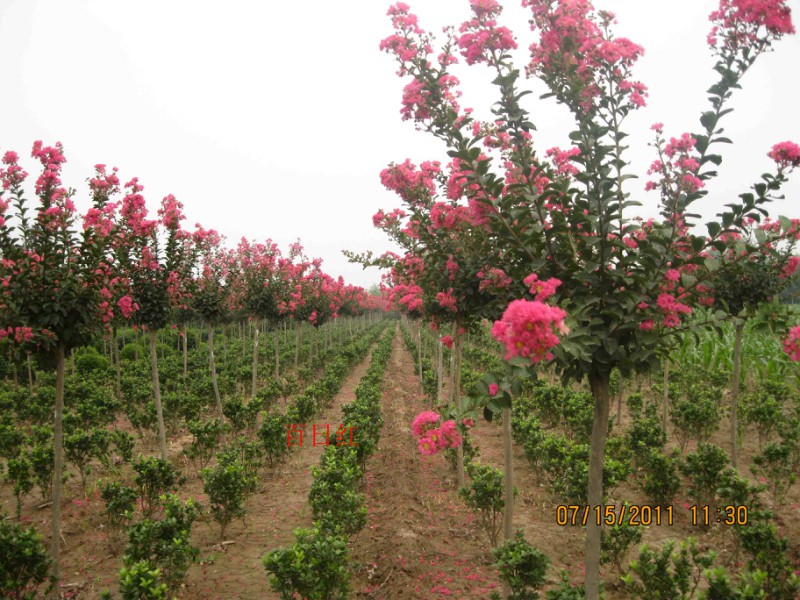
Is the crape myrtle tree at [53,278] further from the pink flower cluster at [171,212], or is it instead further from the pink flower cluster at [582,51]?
the pink flower cluster at [582,51]

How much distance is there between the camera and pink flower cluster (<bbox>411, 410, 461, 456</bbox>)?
7.34ft

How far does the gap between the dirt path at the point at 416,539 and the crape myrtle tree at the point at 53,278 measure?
9.40 feet

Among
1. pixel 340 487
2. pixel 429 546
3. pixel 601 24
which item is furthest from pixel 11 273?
pixel 601 24

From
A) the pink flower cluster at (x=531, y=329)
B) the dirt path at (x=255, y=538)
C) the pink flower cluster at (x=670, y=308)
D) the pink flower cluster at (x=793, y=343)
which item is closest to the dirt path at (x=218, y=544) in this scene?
the dirt path at (x=255, y=538)

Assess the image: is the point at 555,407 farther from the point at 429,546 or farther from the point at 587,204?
the point at 587,204

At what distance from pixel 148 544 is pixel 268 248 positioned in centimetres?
988

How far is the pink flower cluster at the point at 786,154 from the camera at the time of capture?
2.44m

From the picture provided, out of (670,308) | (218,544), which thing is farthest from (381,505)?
(670,308)

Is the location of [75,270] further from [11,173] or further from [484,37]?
[484,37]

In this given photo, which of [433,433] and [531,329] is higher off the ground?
[531,329]

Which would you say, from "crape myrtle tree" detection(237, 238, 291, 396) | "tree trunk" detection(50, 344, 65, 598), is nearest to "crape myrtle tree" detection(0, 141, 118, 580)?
"tree trunk" detection(50, 344, 65, 598)

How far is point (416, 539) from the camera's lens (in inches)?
203

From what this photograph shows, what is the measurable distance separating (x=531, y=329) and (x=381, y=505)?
17.3 ft

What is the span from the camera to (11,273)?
4.54 metres
